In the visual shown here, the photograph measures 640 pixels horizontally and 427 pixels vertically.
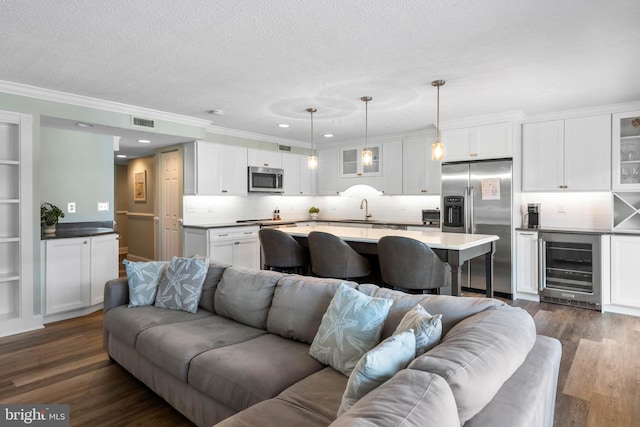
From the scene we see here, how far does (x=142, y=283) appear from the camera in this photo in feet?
9.62

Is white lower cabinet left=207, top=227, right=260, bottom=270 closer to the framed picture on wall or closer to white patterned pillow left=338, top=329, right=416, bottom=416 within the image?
the framed picture on wall

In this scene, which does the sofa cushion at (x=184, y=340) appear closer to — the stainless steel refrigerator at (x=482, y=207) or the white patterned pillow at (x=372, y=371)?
the white patterned pillow at (x=372, y=371)

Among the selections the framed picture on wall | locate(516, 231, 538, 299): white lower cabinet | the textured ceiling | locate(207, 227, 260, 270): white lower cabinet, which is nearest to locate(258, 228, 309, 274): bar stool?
the textured ceiling

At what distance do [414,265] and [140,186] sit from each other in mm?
6195

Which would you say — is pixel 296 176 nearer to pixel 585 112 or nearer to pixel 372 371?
pixel 585 112

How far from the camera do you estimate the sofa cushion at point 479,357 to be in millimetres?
1047

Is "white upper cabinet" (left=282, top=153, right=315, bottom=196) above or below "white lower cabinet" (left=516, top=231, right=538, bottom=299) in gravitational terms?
above

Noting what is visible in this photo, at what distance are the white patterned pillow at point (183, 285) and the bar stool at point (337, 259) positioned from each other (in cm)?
105

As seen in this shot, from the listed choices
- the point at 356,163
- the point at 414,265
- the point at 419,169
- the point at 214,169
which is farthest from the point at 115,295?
the point at 356,163

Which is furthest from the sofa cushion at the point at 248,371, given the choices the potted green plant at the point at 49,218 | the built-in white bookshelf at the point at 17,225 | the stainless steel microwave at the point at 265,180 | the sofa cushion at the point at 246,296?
the stainless steel microwave at the point at 265,180

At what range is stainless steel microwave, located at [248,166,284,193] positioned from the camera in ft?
20.8

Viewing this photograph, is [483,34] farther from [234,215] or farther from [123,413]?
[234,215]

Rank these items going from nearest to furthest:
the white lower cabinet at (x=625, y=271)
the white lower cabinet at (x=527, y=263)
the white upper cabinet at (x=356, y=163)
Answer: the white lower cabinet at (x=625, y=271) < the white lower cabinet at (x=527, y=263) < the white upper cabinet at (x=356, y=163)

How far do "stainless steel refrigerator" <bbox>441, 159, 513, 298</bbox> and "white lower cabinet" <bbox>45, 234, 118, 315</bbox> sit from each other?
4.37m
